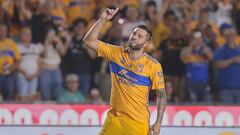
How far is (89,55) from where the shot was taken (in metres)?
13.2

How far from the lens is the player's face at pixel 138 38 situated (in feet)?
26.7

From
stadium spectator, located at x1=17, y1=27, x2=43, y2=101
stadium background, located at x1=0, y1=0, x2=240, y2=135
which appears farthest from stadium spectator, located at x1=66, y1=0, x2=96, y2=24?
stadium spectator, located at x1=17, y1=27, x2=43, y2=101

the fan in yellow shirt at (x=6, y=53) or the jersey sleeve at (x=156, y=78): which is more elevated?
the fan in yellow shirt at (x=6, y=53)

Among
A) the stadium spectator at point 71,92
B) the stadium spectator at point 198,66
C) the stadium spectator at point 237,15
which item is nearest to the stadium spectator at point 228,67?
the stadium spectator at point 198,66

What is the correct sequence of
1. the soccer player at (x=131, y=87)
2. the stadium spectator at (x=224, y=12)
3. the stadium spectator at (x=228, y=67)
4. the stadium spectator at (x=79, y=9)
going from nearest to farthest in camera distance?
the soccer player at (x=131, y=87) → the stadium spectator at (x=228, y=67) → the stadium spectator at (x=79, y=9) → the stadium spectator at (x=224, y=12)

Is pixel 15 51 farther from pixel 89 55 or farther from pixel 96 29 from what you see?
pixel 96 29

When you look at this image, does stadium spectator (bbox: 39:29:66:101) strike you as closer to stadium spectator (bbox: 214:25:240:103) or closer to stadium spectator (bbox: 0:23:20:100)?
stadium spectator (bbox: 0:23:20:100)

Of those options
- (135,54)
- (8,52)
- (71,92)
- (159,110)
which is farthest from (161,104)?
(8,52)

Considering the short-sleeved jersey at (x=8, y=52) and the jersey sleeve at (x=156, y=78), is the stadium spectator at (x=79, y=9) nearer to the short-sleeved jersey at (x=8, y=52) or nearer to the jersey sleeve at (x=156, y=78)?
the short-sleeved jersey at (x=8, y=52)

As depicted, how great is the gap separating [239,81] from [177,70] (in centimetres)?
108

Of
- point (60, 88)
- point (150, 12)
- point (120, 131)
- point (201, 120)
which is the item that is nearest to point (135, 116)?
point (120, 131)

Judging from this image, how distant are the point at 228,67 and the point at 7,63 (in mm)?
3721

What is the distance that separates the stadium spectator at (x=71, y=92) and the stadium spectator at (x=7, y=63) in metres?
0.86

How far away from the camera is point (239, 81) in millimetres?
12938
